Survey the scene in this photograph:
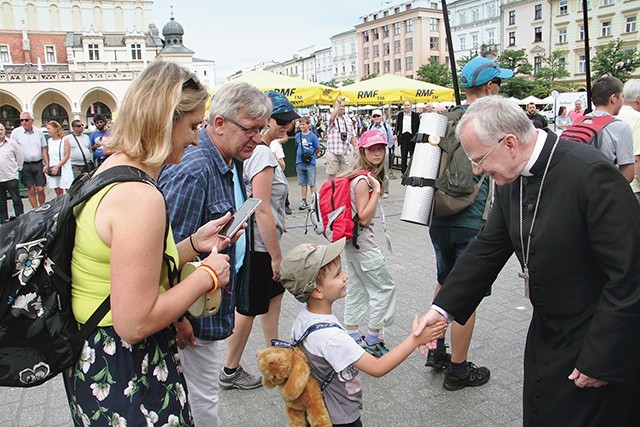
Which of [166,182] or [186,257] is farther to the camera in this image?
[166,182]

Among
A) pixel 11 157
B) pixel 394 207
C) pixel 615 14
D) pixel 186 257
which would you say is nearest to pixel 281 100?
pixel 186 257

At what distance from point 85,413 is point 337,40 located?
124681 mm

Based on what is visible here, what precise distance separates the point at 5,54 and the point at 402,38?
222 ft

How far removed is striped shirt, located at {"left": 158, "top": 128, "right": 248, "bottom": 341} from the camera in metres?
2.43

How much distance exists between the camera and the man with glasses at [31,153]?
35.9ft

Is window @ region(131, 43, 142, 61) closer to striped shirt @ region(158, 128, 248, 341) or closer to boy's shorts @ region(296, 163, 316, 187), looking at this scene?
boy's shorts @ region(296, 163, 316, 187)

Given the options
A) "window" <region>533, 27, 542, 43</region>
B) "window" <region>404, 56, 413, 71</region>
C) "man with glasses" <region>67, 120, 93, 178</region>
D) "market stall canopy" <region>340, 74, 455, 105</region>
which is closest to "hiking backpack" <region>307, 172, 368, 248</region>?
"man with glasses" <region>67, 120, 93, 178</region>

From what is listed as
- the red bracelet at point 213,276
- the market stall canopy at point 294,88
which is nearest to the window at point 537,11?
the market stall canopy at point 294,88

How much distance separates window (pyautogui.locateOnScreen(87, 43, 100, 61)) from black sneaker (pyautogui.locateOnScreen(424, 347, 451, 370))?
8684cm

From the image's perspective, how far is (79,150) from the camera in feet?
36.5

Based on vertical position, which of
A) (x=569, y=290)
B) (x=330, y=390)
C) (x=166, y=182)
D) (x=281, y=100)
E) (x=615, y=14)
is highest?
(x=615, y=14)

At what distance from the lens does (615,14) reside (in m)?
57.2

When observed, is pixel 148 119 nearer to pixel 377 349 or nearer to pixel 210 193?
pixel 210 193

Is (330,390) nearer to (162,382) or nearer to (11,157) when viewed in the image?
(162,382)
